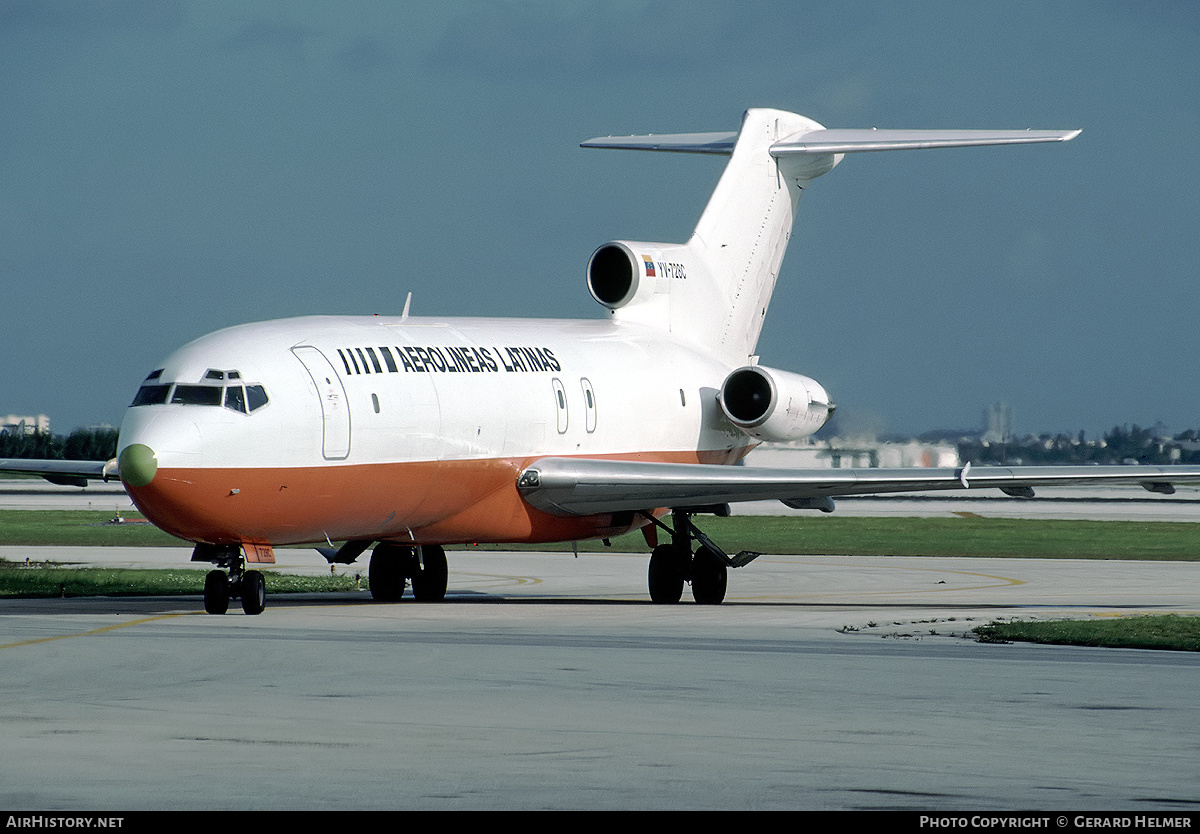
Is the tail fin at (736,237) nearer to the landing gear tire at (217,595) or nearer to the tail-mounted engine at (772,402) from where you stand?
the tail-mounted engine at (772,402)

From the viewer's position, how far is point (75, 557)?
36.8 m

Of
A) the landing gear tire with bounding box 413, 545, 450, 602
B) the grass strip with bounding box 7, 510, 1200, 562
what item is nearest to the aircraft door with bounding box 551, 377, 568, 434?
the landing gear tire with bounding box 413, 545, 450, 602

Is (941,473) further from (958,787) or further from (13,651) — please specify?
(958,787)

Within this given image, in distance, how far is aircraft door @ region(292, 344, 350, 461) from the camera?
21.7 meters

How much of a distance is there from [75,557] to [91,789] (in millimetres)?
28910

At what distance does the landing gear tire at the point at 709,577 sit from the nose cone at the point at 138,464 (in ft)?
31.6

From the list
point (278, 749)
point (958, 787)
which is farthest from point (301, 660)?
point (958, 787)

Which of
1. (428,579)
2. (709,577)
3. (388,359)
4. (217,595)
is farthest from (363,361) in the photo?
(709,577)

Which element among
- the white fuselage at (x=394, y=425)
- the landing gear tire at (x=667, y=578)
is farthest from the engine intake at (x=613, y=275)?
the landing gear tire at (x=667, y=578)

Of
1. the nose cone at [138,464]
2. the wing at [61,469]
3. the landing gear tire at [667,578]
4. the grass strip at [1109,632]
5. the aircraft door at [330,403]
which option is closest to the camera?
the grass strip at [1109,632]

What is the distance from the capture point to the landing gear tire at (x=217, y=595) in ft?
68.6

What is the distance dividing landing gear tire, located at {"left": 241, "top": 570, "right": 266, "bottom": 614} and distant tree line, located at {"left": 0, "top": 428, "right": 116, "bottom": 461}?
36.8 m

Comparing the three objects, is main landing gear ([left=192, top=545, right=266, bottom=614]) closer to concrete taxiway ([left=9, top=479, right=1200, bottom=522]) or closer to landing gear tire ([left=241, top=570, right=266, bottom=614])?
landing gear tire ([left=241, top=570, right=266, bottom=614])

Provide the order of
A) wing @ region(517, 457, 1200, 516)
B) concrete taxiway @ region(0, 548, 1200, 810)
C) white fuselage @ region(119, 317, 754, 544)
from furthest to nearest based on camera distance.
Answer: wing @ region(517, 457, 1200, 516) → white fuselage @ region(119, 317, 754, 544) → concrete taxiway @ region(0, 548, 1200, 810)
